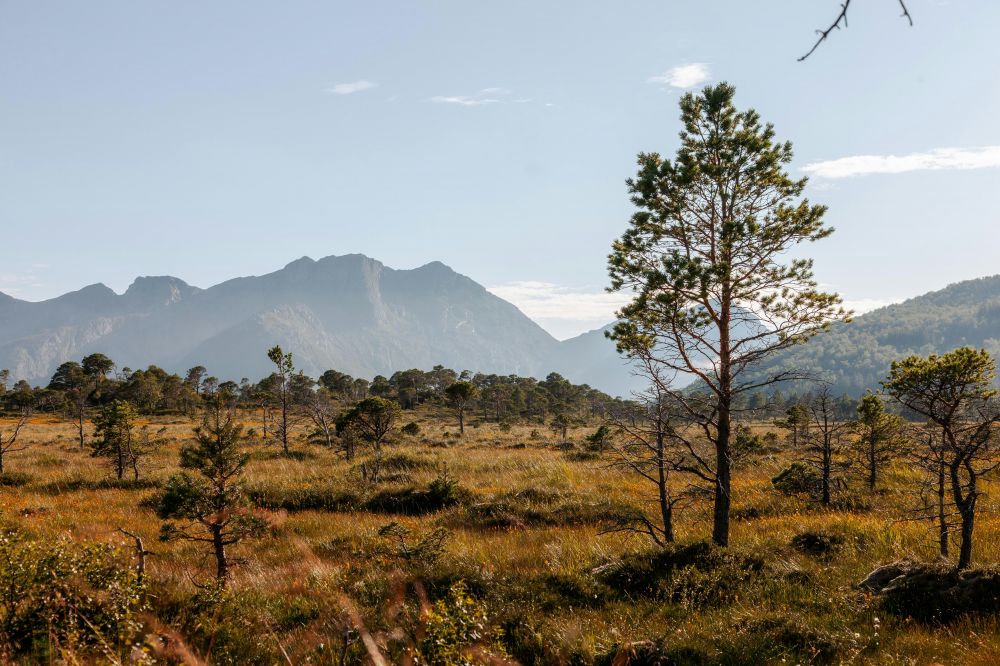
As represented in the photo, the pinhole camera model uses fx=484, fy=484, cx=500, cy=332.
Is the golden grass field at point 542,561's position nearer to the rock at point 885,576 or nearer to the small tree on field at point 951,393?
the rock at point 885,576

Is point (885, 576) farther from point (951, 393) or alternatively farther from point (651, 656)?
point (651, 656)

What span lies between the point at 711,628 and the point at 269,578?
25.8ft

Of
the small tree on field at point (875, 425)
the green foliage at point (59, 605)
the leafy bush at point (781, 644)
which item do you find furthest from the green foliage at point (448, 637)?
the small tree on field at point (875, 425)

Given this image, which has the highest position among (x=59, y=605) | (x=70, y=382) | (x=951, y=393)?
(x=951, y=393)

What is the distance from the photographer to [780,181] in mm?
8828

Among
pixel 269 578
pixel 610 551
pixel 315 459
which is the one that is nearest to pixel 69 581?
pixel 269 578

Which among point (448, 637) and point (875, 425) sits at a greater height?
point (448, 637)

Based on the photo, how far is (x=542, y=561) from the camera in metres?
10.0

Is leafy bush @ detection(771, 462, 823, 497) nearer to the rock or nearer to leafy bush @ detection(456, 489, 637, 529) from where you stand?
leafy bush @ detection(456, 489, 637, 529)

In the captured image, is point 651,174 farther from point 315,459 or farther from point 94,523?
point 315,459

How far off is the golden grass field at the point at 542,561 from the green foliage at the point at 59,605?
1.20 m

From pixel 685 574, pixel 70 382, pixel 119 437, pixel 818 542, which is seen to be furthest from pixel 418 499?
pixel 70 382

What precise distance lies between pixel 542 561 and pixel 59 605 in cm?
762

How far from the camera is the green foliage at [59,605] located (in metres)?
4.96
